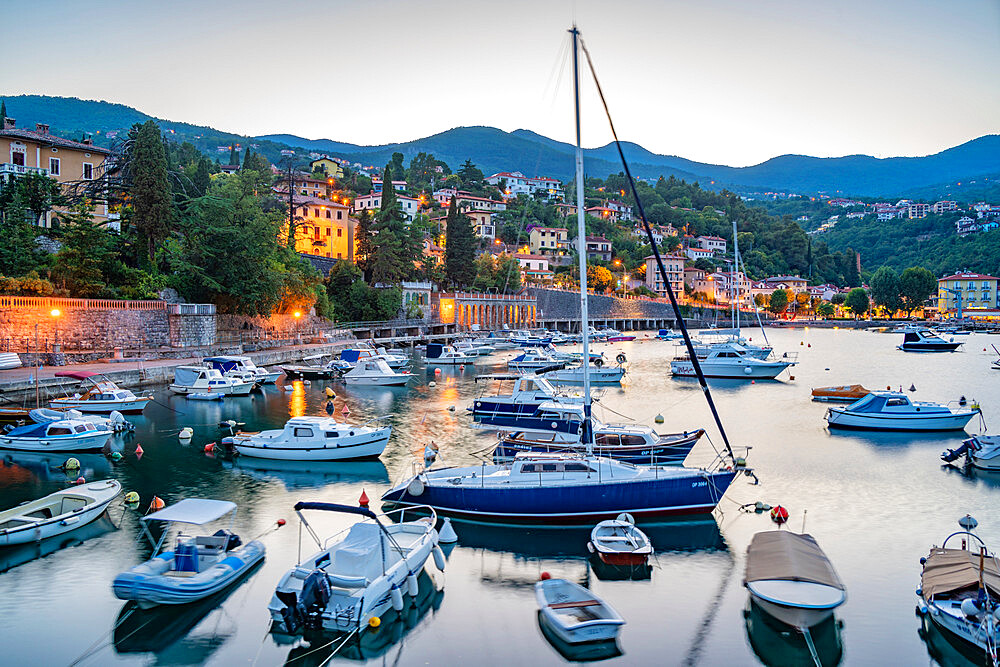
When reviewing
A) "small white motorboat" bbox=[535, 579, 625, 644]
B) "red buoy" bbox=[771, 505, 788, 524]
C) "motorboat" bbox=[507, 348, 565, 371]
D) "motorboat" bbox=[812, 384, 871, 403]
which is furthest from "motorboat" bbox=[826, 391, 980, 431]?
"motorboat" bbox=[507, 348, 565, 371]

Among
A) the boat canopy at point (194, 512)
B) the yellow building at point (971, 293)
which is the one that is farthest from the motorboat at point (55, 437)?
the yellow building at point (971, 293)

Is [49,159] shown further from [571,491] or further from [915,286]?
[915,286]

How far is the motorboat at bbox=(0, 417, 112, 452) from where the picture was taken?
974 inches

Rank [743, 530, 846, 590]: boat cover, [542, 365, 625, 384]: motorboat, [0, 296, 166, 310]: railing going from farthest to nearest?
[542, 365, 625, 384]: motorboat, [0, 296, 166, 310]: railing, [743, 530, 846, 590]: boat cover

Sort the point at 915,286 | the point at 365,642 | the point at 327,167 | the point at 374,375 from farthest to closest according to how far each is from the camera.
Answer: the point at 327,167 < the point at 915,286 < the point at 374,375 < the point at 365,642

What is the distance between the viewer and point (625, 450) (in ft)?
70.9

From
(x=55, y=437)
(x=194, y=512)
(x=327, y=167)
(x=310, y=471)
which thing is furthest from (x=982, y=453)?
(x=327, y=167)

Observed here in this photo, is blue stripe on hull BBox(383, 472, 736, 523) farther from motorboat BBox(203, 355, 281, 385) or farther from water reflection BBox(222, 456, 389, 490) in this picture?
motorboat BBox(203, 355, 281, 385)

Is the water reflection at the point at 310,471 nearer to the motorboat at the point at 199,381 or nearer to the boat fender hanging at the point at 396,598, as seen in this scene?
the boat fender hanging at the point at 396,598

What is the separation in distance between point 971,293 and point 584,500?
558ft

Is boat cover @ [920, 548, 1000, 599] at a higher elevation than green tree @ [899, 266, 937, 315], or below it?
below

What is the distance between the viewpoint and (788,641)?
40.6 ft

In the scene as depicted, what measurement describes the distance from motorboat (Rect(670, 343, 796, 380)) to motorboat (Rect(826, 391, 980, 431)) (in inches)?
803

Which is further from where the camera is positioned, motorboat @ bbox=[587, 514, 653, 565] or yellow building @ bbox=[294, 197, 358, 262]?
yellow building @ bbox=[294, 197, 358, 262]
